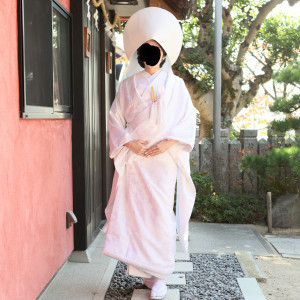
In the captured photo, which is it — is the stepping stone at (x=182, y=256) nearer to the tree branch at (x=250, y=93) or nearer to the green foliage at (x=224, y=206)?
the green foliage at (x=224, y=206)

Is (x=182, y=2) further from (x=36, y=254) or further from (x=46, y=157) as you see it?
(x=36, y=254)

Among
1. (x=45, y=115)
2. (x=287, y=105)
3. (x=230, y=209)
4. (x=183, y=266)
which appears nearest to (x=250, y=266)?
(x=183, y=266)

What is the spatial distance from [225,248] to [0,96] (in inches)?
129

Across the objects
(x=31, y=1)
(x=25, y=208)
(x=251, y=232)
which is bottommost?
(x=251, y=232)

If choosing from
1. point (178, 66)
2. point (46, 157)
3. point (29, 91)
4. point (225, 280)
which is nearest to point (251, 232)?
point (225, 280)

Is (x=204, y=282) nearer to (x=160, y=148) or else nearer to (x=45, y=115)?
(x=160, y=148)

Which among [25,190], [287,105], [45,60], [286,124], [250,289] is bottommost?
[250,289]

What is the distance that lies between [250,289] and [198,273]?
1.80 ft

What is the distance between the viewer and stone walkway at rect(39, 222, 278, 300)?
3629 millimetres

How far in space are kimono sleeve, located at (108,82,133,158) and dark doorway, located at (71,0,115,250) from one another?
81cm

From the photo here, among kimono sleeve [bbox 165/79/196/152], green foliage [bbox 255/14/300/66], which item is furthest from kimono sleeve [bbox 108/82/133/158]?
green foliage [bbox 255/14/300/66]

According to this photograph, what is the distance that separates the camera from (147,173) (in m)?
3.62

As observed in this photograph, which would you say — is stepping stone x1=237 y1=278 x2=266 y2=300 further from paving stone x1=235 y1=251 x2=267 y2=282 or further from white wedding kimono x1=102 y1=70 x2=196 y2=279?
white wedding kimono x1=102 y1=70 x2=196 y2=279

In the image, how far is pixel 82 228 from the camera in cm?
448
